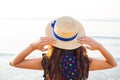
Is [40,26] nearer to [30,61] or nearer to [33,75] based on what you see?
[33,75]

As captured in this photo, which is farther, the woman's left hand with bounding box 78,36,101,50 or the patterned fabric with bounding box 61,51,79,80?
the patterned fabric with bounding box 61,51,79,80

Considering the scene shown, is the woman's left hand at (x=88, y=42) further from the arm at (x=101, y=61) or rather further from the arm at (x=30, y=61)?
the arm at (x=30, y=61)

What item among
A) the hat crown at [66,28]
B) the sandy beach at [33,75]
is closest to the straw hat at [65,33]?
the hat crown at [66,28]

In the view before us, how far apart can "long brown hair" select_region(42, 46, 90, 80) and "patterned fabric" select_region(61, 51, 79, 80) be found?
0.02 meters

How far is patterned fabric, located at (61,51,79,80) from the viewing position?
2.00 m

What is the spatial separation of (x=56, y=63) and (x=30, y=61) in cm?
14

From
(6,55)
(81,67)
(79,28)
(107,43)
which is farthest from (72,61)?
(107,43)

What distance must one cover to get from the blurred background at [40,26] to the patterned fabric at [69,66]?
6.48 ft

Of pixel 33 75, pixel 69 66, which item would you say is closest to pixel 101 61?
pixel 69 66

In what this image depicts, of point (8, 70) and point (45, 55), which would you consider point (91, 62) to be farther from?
point (8, 70)

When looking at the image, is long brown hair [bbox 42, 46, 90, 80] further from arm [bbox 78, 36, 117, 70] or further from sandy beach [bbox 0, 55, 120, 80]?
sandy beach [bbox 0, 55, 120, 80]

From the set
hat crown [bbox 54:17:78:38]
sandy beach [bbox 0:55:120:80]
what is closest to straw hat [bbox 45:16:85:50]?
hat crown [bbox 54:17:78:38]

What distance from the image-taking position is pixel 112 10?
16312 mm

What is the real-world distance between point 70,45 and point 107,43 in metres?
7.23
